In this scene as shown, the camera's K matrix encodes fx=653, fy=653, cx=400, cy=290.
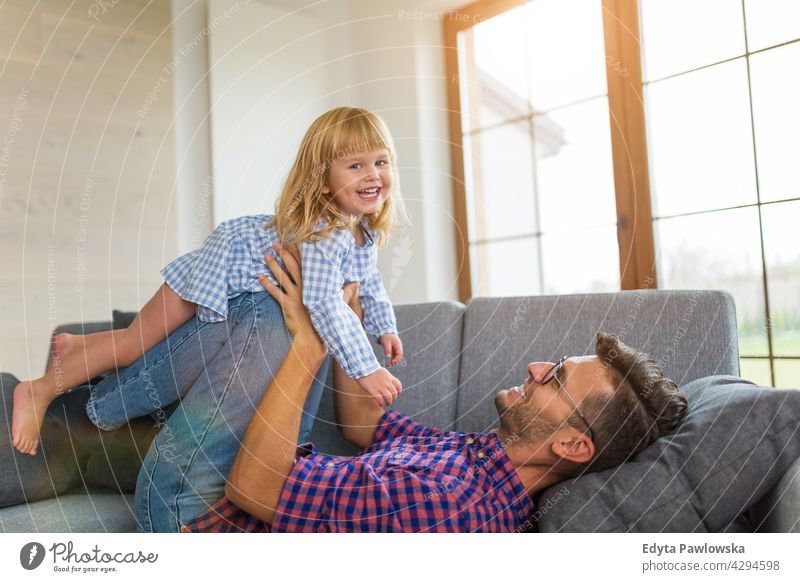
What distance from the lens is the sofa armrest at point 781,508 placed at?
70 centimetres

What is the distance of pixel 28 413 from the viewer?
0.99 m

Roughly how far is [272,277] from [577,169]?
106 centimetres

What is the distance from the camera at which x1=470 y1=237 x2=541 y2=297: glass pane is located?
1.88 meters

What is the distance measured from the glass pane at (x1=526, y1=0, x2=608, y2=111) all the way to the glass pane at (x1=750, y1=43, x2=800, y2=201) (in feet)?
1.21

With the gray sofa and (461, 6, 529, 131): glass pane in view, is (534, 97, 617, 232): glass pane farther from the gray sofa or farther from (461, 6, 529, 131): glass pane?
the gray sofa

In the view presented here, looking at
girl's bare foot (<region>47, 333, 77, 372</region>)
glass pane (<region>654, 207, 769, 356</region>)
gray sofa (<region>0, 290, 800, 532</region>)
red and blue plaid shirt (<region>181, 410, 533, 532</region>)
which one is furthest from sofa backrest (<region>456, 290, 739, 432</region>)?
girl's bare foot (<region>47, 333, 77, 372</region>)

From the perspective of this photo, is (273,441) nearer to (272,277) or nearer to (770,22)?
(272,277)

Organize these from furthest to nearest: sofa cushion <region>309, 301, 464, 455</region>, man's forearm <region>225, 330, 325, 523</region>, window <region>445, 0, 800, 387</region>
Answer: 1. window <region>445, 0, 800, 387</region>
2. sofa cushion <region>309, 301, 464, 455</region>
3. man's forearm <region>225, 330, 325, 523</region>

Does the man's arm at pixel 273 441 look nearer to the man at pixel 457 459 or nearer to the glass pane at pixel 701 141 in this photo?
the man at pixel 457 459

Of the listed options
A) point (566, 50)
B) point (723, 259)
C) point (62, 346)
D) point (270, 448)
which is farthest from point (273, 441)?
point (566, 50)

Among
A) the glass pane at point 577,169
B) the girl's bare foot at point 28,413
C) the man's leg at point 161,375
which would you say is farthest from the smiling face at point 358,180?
the glass pane at point 577,169
